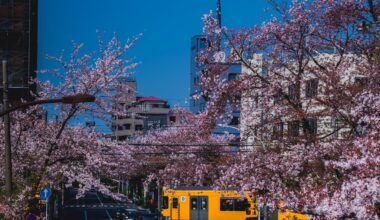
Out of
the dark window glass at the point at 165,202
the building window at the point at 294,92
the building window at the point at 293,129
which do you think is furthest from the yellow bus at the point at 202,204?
the building window at the point at 294,92

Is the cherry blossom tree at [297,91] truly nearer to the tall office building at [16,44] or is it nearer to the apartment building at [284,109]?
the apartment building at [284,109]

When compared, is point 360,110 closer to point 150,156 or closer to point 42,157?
point 42,157

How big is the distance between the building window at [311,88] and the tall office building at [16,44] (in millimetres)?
42366

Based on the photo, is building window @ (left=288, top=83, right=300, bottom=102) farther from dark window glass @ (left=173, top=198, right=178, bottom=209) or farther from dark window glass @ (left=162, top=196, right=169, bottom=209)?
dark window glass @ (left=162, top=196, right=169, bottom=209)

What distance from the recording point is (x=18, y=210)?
2459 centimetres

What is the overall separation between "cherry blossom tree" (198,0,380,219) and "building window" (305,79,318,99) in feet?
0.11

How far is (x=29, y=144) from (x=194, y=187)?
Answer: 17.2 metres

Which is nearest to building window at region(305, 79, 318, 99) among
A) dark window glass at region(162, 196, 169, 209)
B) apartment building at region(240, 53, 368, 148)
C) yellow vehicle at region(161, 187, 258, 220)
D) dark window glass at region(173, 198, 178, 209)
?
apartment building at region(240, 53, 368, 148)

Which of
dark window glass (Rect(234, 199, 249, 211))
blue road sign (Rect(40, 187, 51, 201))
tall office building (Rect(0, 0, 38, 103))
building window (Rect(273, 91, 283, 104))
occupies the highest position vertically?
tall office building (Rect(0, 0, 38, 103))

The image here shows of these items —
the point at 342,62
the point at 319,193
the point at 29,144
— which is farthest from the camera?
the point at 29,144

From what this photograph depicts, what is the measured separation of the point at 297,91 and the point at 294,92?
0.21 meters

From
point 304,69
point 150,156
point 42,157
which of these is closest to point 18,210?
point 42,157

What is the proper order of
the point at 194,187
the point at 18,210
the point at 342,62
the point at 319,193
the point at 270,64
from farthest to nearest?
the point at 194,187
the point at 18,210
the point at 270,64
the point at 342,62
the point at 319,193

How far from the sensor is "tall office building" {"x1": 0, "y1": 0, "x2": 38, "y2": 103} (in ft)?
200
